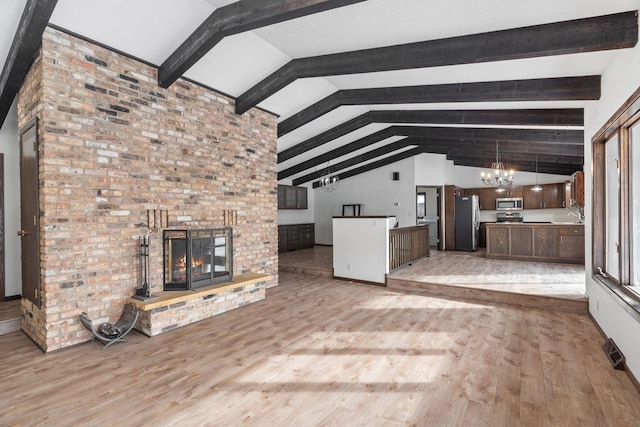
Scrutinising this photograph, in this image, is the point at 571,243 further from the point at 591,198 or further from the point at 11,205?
the point at 11,205

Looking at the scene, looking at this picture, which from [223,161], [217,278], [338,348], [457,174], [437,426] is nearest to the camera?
[437,426]

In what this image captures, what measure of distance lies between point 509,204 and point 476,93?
722 centimetres

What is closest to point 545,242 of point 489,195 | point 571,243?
point 571,243

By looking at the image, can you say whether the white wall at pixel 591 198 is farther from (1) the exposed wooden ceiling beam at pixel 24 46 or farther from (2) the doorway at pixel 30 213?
(2) the doorway at pixel 30 213

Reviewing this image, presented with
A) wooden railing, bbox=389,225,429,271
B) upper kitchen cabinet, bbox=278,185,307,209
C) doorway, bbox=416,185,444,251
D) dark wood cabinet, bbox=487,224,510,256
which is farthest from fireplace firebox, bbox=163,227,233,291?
doorway, bbox=416,185,444,251

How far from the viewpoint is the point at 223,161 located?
15.4 feet

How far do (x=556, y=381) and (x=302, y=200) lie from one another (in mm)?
9349

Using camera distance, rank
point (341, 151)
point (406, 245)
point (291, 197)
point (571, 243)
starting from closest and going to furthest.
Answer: point (406, 245) → point (571, 243) → point (341, 151) → point (291, 197)

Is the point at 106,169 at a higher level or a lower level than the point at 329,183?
lower

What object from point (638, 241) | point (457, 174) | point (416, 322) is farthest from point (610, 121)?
point (457, 174)

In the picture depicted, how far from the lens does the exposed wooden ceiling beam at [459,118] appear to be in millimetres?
4506

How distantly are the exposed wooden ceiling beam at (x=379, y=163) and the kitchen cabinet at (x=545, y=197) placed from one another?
370cm

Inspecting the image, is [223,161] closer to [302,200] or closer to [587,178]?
[587,178]

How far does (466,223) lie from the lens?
9484 mm
